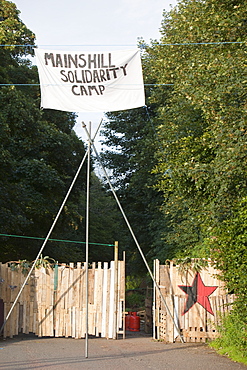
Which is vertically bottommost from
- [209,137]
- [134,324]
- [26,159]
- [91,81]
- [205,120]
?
[134,324]

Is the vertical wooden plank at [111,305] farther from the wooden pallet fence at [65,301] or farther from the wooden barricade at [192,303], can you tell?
the wooden barricade at [192,303]

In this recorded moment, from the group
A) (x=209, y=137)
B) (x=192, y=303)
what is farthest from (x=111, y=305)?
(x=209, y=137)

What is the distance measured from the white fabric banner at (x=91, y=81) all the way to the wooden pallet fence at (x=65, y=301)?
14.5ft

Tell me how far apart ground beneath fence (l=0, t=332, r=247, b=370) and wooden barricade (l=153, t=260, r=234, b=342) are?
0.36 metres

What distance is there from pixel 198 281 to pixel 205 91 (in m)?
4.84

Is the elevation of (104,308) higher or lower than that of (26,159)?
lower

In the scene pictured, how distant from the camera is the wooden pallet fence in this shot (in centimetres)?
1318

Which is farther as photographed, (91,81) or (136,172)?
(136,172)

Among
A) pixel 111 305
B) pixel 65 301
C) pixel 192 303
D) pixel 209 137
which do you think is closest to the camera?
pixel 192 303

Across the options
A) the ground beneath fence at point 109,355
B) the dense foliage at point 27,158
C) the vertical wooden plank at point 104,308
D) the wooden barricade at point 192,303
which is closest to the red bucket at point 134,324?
the vertical wooden plank at point 104,308

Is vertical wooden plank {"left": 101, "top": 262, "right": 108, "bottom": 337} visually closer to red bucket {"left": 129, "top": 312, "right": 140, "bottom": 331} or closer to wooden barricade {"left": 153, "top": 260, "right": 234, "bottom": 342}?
wooden barricade {"left": 153, "top": 260, "right": 234, "bottom": 342}

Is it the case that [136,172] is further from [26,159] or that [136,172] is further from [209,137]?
[209,137]

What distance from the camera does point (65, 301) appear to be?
13.4 m

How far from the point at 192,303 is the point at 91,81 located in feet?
18.3
